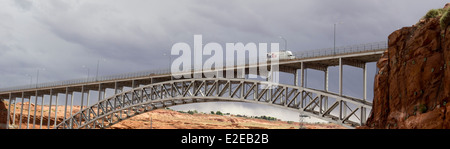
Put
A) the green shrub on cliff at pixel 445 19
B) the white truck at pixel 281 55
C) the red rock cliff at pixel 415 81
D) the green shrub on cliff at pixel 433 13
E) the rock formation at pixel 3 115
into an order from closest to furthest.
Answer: the red rock cliff at pixel 415 81 < the green shrub on cliff at pixel 445 19 < the green shrub on cliff at pixel 433 13 < the white truck at pixel 281 55 < the rock formation at pixel 3 115

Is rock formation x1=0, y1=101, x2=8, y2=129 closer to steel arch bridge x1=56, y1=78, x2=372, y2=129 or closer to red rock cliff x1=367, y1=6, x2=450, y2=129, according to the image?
steel arch bridge x1=56, y1=78, x2=372, y2=129

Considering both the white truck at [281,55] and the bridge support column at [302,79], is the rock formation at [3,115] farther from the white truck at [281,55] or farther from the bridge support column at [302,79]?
the bridge support column at [302,79]

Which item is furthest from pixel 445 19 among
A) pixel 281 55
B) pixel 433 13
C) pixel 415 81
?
pixel 281 55

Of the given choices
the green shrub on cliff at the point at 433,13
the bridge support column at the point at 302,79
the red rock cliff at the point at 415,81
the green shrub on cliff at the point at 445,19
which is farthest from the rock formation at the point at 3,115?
the green shrub on cliff at the point at 445,19

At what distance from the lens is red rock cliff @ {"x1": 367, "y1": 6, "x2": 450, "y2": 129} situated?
34719mm

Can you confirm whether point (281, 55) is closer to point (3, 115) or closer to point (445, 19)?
point (445, 19)

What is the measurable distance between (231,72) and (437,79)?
3249 centimetres

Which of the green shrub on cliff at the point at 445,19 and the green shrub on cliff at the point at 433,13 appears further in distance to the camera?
the green shrub on cliff at the point at 433,13

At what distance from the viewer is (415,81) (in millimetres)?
37531

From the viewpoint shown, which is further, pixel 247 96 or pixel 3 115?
pixel 3 115

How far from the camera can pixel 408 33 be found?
134 feet

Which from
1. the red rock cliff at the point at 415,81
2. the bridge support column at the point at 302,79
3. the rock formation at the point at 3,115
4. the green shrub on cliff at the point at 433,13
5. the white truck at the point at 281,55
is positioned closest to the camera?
the red rock cliff at the point at 415,81

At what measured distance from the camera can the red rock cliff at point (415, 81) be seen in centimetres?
3472
